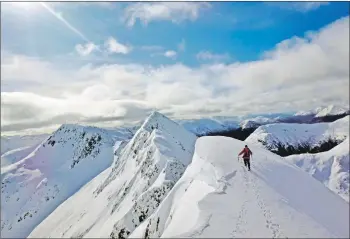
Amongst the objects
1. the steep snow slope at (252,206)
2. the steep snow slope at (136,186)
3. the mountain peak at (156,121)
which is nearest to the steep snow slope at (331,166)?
the steep snow slope at (136,186)

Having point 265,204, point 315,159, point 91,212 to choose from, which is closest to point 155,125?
point 91,212

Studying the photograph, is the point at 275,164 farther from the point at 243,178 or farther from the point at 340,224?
the point at 340,224

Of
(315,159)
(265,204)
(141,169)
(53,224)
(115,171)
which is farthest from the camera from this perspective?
(53,224)

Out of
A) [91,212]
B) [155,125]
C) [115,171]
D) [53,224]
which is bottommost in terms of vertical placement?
[53,224]

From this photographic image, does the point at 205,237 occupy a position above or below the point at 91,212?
above

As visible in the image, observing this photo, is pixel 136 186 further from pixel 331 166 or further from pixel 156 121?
pixel 331 166

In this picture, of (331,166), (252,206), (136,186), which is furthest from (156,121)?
(252,206)
